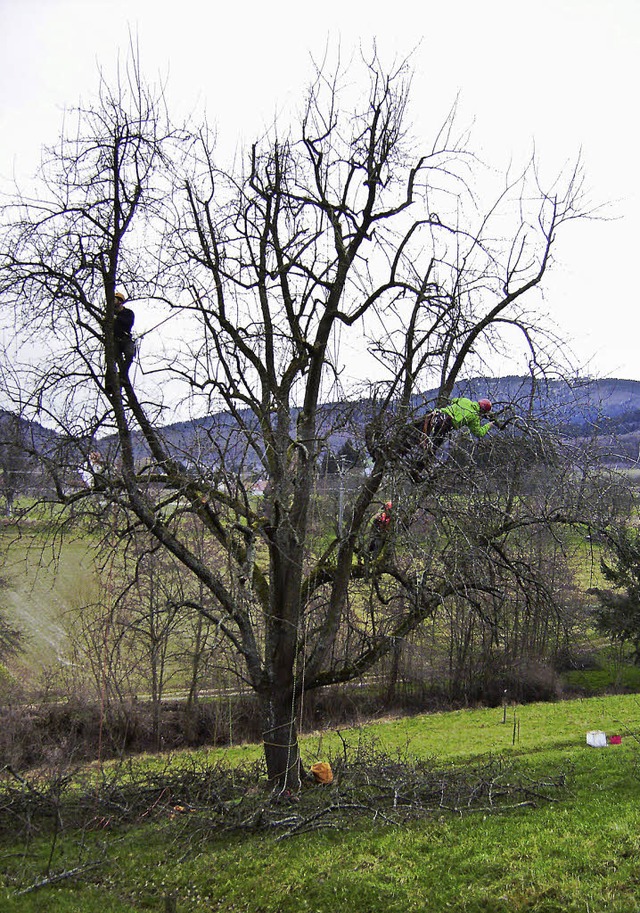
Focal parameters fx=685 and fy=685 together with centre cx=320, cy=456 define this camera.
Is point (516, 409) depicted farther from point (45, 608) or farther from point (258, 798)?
point (45, 608)

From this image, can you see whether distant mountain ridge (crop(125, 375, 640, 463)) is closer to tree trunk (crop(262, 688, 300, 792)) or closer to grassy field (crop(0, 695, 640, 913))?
tree trunk (crop(262, 688, 300, 792))

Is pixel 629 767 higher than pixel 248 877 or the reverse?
the reverse

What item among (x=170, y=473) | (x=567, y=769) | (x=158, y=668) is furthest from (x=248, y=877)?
(x=158, y=668)

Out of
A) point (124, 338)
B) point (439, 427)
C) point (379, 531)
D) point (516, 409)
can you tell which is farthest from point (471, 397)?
point (124, 338)

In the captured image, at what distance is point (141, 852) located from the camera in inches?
259

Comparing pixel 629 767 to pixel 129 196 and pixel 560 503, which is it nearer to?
pixel 560 503

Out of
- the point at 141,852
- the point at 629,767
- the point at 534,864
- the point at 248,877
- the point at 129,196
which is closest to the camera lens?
the point at 534,864

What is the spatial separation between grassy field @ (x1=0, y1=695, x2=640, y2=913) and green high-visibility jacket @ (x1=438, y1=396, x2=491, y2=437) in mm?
3674

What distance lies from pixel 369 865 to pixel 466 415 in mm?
4073

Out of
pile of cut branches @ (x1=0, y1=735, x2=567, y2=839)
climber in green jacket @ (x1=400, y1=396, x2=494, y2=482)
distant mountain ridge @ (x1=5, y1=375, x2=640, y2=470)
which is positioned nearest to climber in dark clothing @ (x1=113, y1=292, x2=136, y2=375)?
distant mountain ridge @ (x1=5, y1=375, x2=640, y2=470)

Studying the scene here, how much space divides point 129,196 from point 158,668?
712 inches

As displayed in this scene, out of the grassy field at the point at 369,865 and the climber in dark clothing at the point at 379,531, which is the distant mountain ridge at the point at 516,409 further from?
the grassy field at the point at 369,865

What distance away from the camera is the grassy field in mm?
4930

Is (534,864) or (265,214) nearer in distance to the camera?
(534,864)
